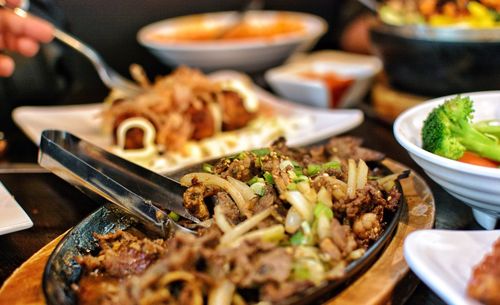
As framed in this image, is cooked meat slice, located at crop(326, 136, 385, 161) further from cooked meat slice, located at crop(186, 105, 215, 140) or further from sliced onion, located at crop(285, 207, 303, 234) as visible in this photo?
cooked meat slice, located at crop(186, 105, 215, 140)

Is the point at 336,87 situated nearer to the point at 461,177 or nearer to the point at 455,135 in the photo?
the point at 455,135

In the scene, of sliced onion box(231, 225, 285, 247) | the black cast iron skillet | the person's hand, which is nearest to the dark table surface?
the black cast iron skillet

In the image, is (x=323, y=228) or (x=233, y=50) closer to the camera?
(x=323, y=228)

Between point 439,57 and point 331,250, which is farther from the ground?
point 439,57

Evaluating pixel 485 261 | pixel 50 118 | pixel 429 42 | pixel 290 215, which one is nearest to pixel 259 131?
pixel 429 42

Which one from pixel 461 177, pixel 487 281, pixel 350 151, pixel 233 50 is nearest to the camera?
pixel 487 281

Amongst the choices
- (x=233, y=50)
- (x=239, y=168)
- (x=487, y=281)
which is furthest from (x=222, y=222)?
(x=233, y=50)

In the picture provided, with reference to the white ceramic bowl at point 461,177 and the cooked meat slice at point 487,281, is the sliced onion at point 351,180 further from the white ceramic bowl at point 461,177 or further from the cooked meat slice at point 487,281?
the cooked meat slice at point 487,281
